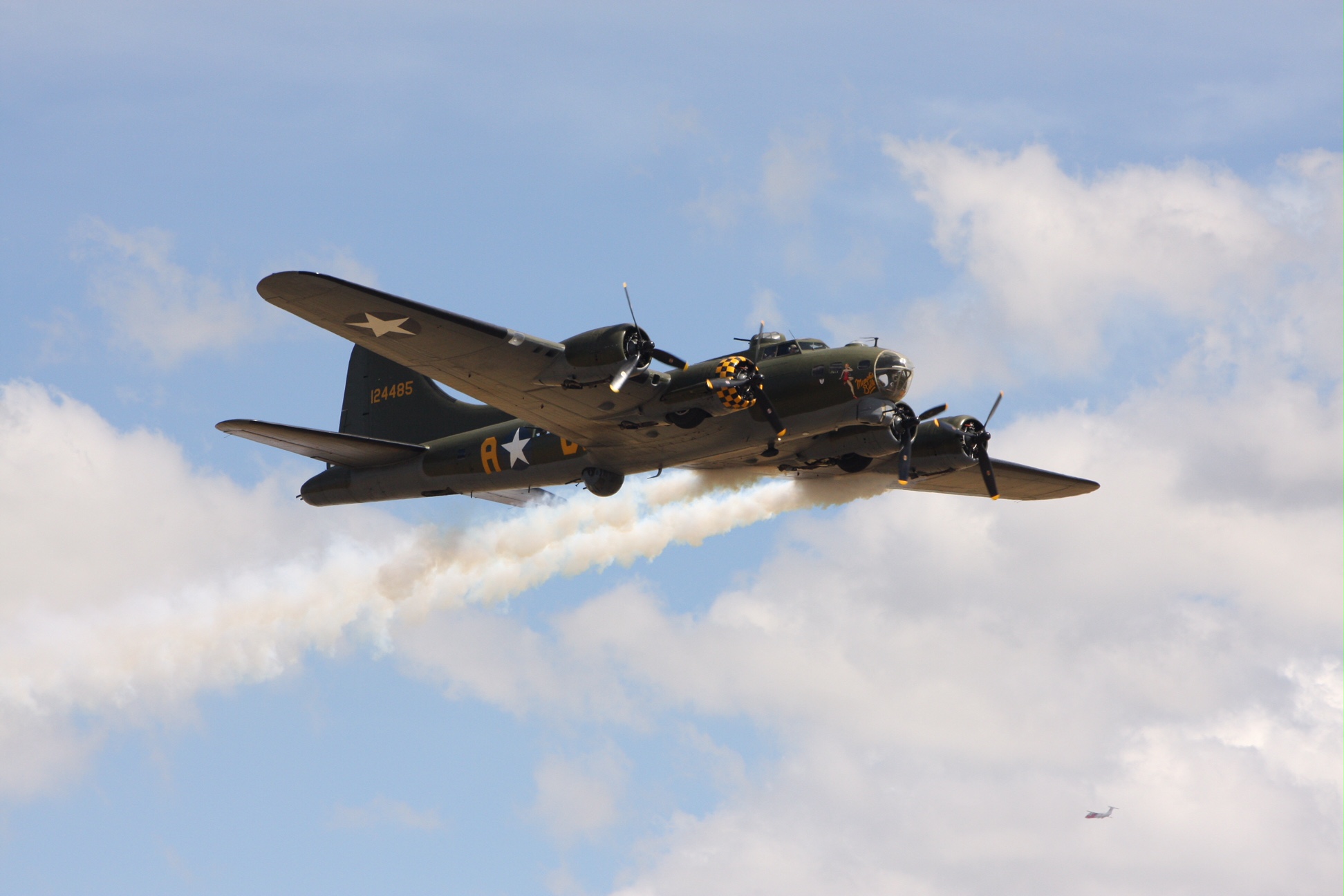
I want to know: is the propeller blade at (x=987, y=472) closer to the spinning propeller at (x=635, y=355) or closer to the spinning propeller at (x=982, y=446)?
Result: the spinning propeller at (x=982, y=446)

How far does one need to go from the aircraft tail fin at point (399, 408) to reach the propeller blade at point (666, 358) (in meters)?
8.57

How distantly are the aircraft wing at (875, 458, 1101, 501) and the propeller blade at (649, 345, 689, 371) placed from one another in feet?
37.4

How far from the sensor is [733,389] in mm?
33219

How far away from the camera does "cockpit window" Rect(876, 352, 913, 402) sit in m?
33.9

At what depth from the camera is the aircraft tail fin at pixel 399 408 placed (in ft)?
136

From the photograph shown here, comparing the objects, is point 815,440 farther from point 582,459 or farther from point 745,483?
point 582,459

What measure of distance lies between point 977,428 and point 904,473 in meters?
3.13

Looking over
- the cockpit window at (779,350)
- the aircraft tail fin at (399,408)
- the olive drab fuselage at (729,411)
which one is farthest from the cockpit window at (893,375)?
the aircraft tail fin at (399,408)

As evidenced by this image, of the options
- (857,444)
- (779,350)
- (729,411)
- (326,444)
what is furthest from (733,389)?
(326,444)

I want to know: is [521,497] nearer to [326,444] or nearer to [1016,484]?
[326,444]

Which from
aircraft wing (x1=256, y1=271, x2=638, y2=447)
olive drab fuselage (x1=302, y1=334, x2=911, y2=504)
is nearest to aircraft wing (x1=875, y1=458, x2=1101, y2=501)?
olive drab fuselage (x1=302, y1=334, x2=911, y2=504)

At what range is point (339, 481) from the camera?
4059cm

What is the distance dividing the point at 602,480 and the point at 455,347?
665 cm

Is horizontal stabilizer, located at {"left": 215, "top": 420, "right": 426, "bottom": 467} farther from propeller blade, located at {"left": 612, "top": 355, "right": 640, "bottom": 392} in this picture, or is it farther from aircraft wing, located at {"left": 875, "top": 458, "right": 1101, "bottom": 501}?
aircraft wing, located at {"left": 875, "top": 458, "right": 1101, "bottom": 501}
